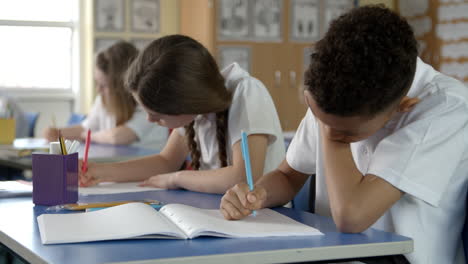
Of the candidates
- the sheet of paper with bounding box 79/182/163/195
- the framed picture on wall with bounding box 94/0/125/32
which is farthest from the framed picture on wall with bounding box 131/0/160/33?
the sheet of paper with bounding box 79/182/163/195

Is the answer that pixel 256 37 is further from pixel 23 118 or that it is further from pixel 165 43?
pixel 165 43

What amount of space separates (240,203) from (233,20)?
467cm

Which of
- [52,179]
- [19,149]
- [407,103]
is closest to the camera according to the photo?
[407,103]

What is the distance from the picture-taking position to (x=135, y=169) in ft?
6.77

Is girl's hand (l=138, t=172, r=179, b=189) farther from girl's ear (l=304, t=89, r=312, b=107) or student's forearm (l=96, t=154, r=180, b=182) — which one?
girl's ear (l=304, t=89, r=312, b=107)

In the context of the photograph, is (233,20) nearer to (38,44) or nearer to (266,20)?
(266,20)

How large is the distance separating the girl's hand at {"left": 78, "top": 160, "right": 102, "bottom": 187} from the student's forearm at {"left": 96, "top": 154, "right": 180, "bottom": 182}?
0.02m

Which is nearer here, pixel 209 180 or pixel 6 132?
pixel 209 180

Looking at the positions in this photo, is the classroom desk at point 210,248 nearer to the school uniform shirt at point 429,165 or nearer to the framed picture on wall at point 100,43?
the school uniform shirt at point 429,165

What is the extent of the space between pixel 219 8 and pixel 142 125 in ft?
8.43

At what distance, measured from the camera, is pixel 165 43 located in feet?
6.30

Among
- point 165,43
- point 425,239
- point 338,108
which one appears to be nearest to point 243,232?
point 338,108

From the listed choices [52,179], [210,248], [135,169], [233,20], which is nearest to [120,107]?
[135,169]

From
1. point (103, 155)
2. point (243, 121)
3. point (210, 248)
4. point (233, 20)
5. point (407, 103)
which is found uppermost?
point (233, 20)
